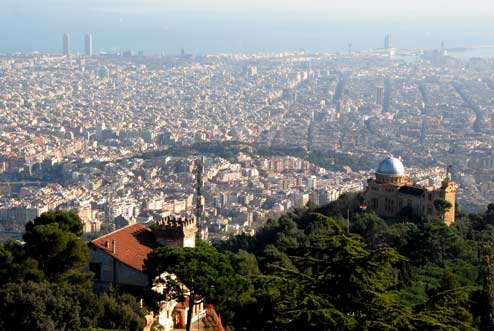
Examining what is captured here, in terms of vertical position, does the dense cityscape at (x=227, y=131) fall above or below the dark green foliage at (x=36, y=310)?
below

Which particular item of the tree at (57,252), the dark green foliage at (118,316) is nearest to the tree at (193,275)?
the dark green foliage at (118,316)

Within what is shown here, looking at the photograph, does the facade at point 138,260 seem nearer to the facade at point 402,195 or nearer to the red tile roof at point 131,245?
the red tile roof at point 131,245

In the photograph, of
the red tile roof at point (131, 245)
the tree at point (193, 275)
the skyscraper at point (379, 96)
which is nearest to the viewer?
the tree at point (193, 275)

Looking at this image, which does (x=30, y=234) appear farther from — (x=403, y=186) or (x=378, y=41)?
(x=378, y=41)

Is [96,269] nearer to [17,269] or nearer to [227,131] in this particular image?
[17,269]

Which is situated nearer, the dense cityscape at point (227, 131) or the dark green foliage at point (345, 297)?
the dark green foliage at point (345, 297)

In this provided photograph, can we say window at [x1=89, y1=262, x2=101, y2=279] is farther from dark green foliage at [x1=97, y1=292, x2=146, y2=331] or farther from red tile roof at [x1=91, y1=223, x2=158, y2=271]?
dark green foliage at [x1=97, y1=292, x2=146, y2=331]

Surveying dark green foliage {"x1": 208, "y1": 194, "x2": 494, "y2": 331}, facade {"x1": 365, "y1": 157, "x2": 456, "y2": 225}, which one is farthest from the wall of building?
facade {"x1": 365, "y1": 157, "x2": 456, "y2": 225}
